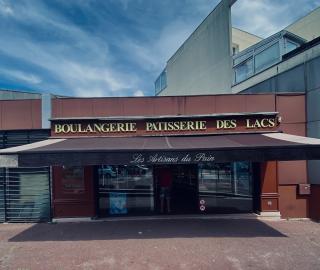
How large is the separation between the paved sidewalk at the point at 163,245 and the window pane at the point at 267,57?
8.85 metres

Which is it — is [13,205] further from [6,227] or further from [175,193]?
[175,193]

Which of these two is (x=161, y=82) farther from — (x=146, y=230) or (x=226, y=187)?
(x=146, y=230)

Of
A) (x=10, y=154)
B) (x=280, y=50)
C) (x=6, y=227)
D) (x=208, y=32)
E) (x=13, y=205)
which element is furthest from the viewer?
(x=208, y=32)

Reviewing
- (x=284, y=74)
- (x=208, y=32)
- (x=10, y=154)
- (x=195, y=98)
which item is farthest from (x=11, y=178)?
(x=208, y=32)

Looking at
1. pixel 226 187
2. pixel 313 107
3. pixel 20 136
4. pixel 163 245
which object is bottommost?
pixel 163 245

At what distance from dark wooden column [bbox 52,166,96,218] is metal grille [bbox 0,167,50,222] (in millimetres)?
428

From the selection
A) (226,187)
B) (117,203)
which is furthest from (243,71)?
(117,203)

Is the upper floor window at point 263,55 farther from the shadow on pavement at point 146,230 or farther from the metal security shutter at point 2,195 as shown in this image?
the metal security shutter at point 2,195

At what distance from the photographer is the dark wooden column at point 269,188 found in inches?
387

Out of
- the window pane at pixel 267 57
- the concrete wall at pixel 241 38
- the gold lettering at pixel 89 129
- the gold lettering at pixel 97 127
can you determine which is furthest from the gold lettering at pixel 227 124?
the concrete wall at pixel 241 38

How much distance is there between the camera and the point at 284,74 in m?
10.9

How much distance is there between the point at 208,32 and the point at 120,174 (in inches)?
566

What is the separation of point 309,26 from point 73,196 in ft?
64.1

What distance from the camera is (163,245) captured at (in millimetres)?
7289
